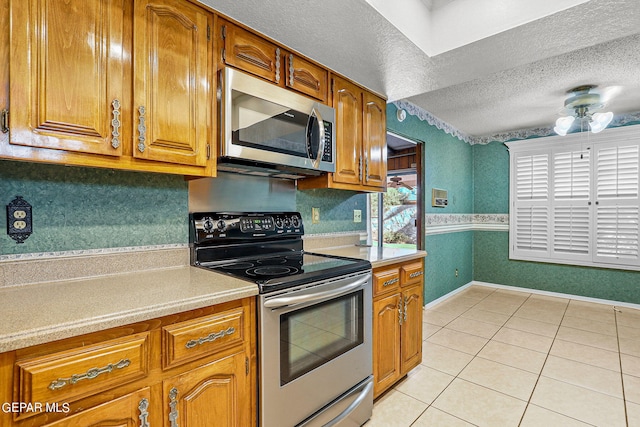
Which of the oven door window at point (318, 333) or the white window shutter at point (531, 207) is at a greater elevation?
the white window shutter at point (531, 207)

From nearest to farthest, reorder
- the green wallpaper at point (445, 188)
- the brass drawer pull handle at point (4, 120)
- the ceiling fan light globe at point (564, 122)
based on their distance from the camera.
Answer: the brass drawer pull handle at point (4, 120) → the ceiling fan light globe at point (564, 122) → the green wallpaper at point (445, 188)

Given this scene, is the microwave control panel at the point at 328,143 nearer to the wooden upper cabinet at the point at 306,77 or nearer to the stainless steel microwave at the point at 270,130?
the stainless steel microwave at the point at 270,130

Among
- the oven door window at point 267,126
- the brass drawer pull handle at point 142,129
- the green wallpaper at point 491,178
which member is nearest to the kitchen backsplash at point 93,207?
the brass drawer pull handle at point 142,129

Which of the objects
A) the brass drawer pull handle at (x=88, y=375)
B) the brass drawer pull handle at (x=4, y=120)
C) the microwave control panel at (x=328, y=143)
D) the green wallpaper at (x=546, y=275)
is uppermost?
the microwave control panel at (x=328, y=143)

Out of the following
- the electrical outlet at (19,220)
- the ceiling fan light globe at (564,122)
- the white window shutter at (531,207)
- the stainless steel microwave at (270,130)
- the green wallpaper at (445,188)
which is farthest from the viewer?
the white window shutter at (531,207)

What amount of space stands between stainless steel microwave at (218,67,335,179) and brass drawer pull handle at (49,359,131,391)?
0.92 m

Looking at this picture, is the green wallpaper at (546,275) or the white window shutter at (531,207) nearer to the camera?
the green wallpaper at (546,275)

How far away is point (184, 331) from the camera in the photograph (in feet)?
3.51

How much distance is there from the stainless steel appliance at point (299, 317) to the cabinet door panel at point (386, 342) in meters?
0.10

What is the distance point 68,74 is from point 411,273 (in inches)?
83.2

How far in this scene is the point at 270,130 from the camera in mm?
1649

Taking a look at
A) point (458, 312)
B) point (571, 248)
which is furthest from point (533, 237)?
point (458, 312)

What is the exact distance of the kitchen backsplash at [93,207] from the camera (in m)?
1.25

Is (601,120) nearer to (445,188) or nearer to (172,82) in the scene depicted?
(445,188)
